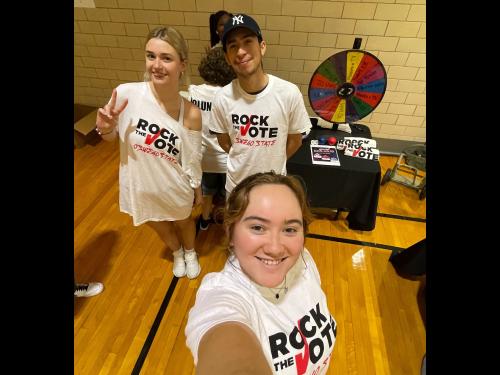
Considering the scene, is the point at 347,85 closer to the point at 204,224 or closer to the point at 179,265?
the point at 204,224

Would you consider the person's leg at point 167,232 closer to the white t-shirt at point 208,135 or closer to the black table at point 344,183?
the white t-shirt at point 208,135

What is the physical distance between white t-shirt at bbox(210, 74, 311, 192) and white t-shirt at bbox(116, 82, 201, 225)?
0.28 m

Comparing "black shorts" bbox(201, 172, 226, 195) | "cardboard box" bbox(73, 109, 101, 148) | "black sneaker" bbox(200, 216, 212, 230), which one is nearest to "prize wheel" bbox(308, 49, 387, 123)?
"black shorts" bbox(201, 172, 226, 195)

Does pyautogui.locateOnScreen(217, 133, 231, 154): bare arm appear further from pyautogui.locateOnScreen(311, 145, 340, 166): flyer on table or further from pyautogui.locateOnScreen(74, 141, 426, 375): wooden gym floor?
pyautogui.locateOnScreen(74, 141, 426, 375): wooden gym floor

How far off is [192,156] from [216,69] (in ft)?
2.71

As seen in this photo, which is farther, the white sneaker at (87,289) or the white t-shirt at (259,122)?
the white sneaker at (87,289)

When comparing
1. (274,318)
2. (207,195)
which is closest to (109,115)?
(274,318)

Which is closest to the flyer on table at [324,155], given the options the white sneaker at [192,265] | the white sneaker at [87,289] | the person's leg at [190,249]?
the person's leg at [190,249]

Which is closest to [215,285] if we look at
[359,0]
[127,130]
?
[127,130]

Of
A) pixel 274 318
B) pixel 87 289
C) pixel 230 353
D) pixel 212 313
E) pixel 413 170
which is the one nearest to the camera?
pixel 230 353

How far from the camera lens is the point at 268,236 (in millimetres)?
914

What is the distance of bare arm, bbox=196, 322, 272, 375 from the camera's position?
2.11 feet

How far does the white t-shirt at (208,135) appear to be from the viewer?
211 cm

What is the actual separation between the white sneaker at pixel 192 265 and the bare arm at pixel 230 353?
1561 millimetres
